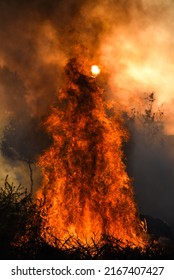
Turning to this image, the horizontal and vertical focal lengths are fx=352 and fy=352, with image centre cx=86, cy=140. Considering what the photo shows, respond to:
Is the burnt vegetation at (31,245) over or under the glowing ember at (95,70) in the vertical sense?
under

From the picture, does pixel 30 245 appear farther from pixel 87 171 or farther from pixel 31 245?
pixel 87 171

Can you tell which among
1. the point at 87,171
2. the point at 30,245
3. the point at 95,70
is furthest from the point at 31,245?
the point at 95,70

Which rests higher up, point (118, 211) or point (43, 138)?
point (43, 138)

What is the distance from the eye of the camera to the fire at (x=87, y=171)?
18828mm

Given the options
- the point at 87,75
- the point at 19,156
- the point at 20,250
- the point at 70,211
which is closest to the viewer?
the point at 20,250

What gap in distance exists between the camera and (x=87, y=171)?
19.7m

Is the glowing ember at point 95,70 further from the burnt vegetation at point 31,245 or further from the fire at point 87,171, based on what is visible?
the burnt vegetation at point 31,245

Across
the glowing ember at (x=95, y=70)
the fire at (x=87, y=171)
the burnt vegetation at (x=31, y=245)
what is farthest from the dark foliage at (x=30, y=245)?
the glowing ember at (x=95, y=70)

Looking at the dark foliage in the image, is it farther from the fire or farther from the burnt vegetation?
the fire

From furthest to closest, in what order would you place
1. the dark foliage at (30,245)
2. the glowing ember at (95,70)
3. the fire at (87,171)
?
the glowing ember at (95,70) < the fire at (87,171) < the dark foliage at (30,245)
